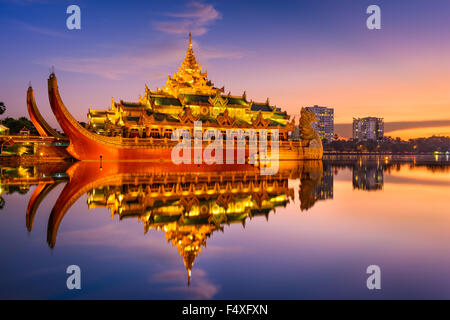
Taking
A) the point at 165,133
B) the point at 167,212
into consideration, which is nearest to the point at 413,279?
the point at 167,212

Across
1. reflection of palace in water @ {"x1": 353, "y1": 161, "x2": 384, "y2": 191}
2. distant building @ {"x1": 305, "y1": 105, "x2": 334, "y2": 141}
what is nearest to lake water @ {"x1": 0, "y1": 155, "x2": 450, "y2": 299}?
reflection of palace in water @ {"x1": 353, "y1": 161, "x2": 384, "y2": 191}

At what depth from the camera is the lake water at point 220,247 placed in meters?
3.43

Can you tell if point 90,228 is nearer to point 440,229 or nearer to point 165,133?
point 440,229

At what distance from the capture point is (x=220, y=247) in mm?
4961

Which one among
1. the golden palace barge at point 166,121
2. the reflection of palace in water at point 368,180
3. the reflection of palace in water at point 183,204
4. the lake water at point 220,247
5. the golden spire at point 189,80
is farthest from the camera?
the golden spire at point 189,80

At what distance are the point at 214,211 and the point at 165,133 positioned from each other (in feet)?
80.6

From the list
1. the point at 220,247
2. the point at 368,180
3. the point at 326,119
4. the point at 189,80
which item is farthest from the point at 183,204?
the point at 326,119

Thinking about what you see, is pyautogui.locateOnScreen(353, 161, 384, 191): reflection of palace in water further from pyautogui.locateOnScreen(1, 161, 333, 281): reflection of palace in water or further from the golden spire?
the golden spire

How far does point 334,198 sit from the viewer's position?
10.3 metres

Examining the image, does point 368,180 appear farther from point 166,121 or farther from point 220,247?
point 166,121

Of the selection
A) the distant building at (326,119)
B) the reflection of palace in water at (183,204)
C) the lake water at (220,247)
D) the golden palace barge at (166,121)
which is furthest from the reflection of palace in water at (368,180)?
the distant building at (326,119)

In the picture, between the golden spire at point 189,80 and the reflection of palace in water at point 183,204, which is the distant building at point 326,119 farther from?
the reflection of palace in water at point 183,204

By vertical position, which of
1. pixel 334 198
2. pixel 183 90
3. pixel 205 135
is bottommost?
pixel 334 198

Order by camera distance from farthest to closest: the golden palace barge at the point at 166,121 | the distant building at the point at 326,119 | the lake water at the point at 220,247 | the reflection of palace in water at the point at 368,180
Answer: the distant building at the point at 326,119 → the golden palace barge at the point at 166,121 → the reflection of palace in water at the point at 368,180 → the lake water at the point at 220,247
